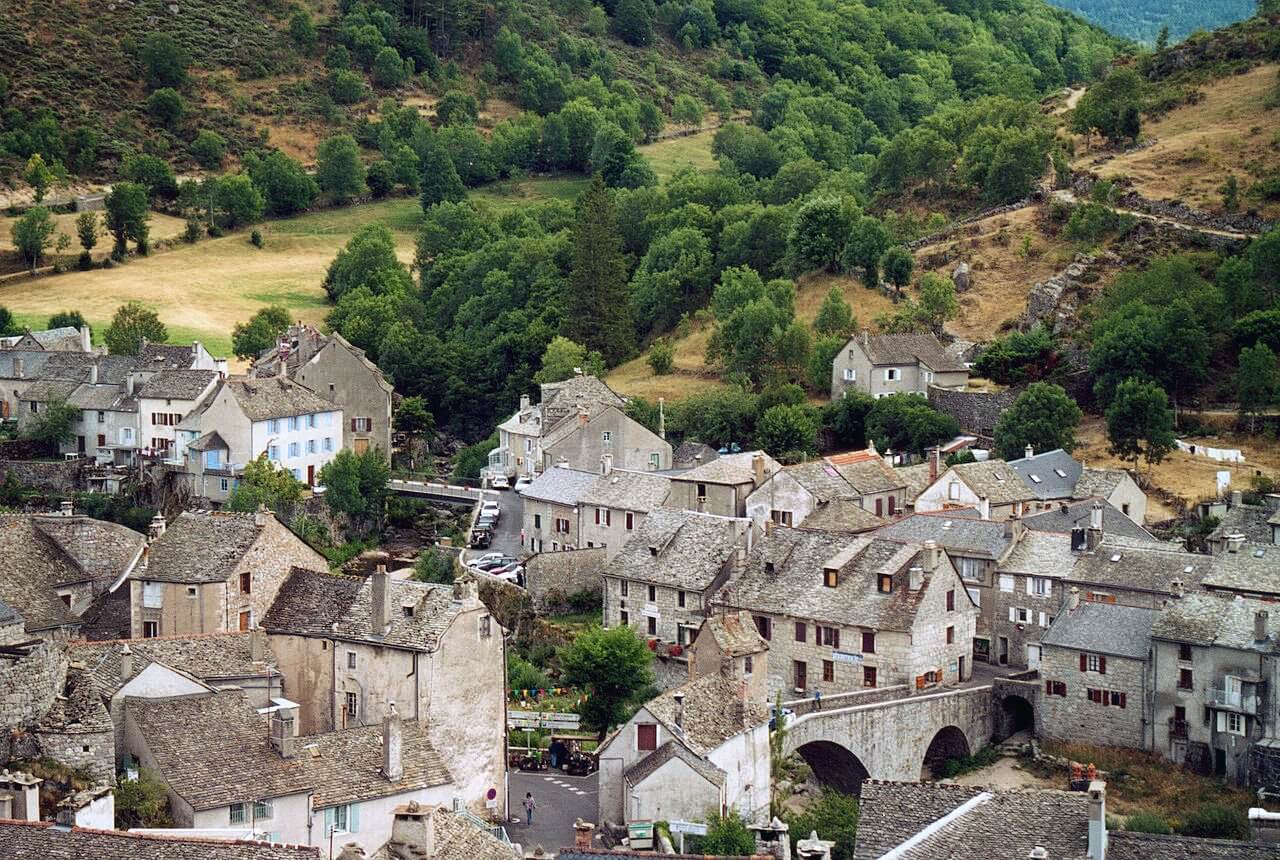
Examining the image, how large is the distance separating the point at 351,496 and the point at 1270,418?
4190 centimetres

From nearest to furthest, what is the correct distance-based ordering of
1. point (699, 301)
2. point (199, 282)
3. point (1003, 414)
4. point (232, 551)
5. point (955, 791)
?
1. point (955, 791)
2. point (232, 551)
3. point (1003, 414)
4. point (699, 301)
5. point (199, 282)

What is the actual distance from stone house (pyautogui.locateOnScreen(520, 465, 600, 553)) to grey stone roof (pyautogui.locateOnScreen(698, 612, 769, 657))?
71.5 ft

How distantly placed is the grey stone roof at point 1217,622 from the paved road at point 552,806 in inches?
763

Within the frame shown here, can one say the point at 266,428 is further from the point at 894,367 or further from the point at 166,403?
the point at 894,367

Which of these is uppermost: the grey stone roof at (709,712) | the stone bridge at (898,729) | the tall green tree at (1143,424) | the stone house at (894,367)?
the stone house at (894,367)

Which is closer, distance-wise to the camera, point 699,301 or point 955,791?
point 955,791

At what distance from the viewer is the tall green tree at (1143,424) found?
93.9 m

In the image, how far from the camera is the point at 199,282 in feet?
496

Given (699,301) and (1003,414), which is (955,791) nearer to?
(1003,414)

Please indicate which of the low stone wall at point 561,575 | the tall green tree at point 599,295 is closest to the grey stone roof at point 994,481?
the low stone wall at point 561,575

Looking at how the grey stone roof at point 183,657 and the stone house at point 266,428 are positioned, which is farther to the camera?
the stone house at point 266,428

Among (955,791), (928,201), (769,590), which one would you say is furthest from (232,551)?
(928,201)

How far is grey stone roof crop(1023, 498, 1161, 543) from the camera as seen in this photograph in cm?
8250

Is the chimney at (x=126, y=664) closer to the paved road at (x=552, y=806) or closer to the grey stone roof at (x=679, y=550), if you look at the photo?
the paved road at (x=552, y=806)
